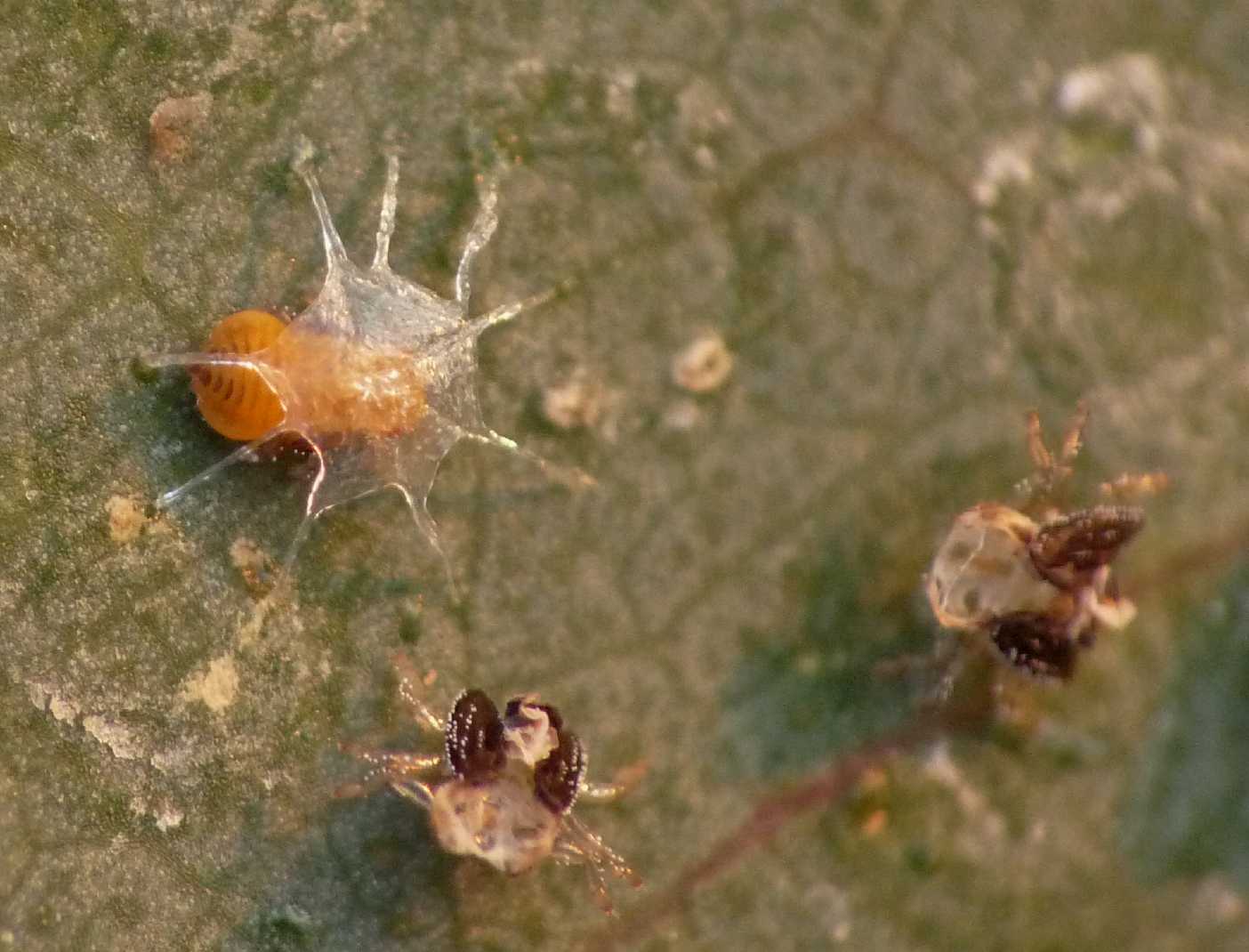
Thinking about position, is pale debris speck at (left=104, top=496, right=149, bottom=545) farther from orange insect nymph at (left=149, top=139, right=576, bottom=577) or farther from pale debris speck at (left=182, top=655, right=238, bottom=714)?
pale debris speck at (left=182, top=655, right=238, bottom=714)

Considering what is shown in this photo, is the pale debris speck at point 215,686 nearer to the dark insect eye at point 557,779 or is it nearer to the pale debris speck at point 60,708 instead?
the pale debris speck at point 60,708

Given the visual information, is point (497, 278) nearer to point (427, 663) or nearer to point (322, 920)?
point (427, 663)

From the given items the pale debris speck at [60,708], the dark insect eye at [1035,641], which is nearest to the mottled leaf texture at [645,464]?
the pale debris speck at [60,708]

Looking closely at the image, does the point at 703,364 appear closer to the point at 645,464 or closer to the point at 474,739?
the point at 645,464

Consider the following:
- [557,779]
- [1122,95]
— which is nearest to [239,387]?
[557,779]

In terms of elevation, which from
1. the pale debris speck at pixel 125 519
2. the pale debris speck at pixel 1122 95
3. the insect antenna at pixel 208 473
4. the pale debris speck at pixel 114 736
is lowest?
the pale debris speck at pixel 114 736

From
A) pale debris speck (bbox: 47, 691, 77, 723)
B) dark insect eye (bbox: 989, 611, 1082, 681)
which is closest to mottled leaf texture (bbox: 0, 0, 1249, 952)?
pale debris speck (bbox: 47, 691, 77, 723)

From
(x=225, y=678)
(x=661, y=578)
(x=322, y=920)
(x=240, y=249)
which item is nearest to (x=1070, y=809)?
(x=661, y=578)
